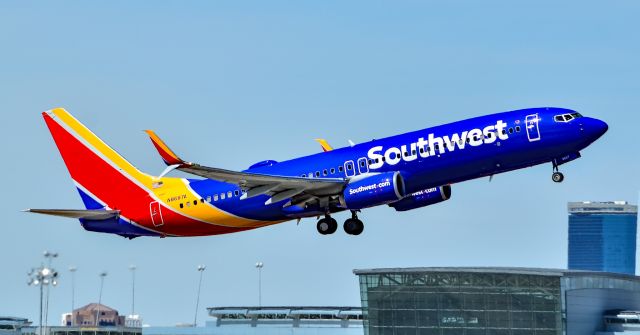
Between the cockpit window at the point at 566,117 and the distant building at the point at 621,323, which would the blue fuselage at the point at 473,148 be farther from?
the distant building at the point at 621,323

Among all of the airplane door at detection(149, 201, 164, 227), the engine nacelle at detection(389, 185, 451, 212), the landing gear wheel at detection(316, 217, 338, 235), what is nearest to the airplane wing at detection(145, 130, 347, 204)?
the landing gear wheel at detection(316, 217, 338, 235)

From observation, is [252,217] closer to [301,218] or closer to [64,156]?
[301,218]

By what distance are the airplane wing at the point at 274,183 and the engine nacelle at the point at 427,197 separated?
19.8 feet

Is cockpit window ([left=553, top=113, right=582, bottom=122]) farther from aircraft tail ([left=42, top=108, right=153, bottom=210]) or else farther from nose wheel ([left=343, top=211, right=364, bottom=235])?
aircraft tail ([left=42, top=108, right=153, bottom=210])

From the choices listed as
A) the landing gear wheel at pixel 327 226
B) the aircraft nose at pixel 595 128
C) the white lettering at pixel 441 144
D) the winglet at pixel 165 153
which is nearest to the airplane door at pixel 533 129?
Result: the white lettering at pixel 441 144

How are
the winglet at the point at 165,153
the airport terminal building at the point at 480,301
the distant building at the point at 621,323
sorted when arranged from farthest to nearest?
the distant building at the point at 621,323
the airport terminal building at the point at 480,301
the winglet at the point at 165,153

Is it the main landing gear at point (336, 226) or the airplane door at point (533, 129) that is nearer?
the airplane door at point (533, 129)

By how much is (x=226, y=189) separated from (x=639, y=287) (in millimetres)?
99199

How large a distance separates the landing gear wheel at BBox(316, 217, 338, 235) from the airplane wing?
254 cm

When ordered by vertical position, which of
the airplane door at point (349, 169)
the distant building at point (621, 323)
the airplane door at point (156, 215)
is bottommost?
the distant building at point (621, 323)

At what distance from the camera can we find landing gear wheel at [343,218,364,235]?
271 ft

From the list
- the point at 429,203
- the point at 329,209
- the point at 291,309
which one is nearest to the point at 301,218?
the point at 329,209

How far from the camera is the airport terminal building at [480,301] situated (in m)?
148

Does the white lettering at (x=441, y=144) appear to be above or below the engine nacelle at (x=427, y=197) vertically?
above
